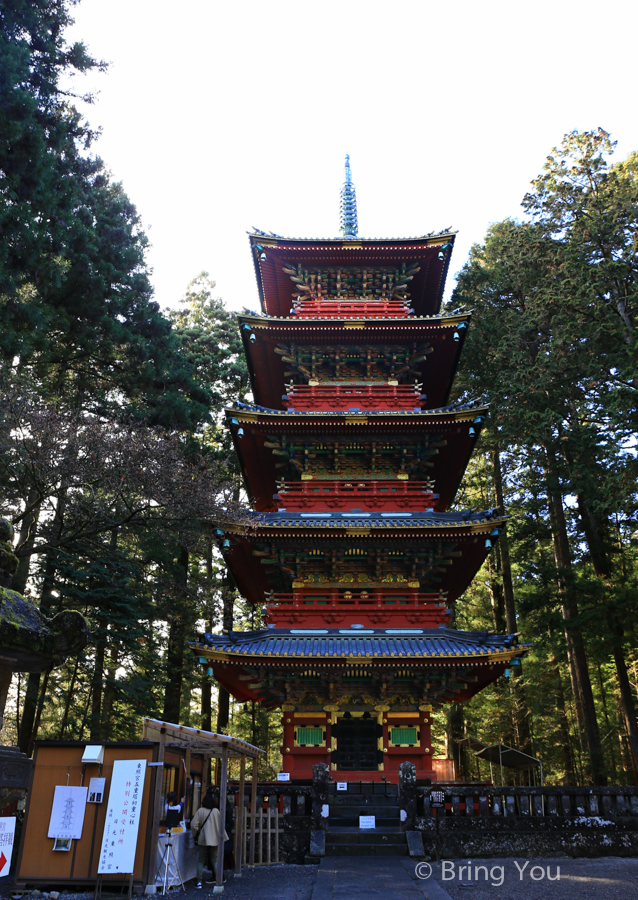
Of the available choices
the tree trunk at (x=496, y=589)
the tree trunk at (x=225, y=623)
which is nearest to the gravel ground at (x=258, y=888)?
the tree trunk at (x=225, y=623)

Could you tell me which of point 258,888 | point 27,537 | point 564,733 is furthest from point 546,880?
point 564,733

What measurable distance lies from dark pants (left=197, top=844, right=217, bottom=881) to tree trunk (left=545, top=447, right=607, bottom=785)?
13532 millimetres

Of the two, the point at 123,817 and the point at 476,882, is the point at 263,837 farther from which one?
the point at 123,817

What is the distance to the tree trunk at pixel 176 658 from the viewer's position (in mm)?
22094

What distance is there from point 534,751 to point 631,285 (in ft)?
60.5

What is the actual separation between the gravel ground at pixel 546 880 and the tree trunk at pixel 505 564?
35.0 ft

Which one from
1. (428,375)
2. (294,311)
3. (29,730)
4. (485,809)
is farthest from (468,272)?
(29,730)

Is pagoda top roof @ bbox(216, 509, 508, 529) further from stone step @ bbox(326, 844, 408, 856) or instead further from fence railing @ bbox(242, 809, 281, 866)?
stone step @ bbox(326, 844, 408, 856)

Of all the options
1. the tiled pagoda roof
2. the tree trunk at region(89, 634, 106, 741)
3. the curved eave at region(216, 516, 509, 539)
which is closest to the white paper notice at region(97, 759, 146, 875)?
the tiled pagoda roof

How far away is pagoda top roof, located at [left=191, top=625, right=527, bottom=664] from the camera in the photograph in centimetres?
1475

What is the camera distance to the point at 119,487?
13742 mm

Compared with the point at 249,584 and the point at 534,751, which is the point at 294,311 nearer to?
the point at 249,584

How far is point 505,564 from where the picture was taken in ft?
80.8

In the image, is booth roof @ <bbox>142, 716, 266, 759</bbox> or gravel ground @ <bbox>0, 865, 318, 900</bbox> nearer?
gravel ground @ <bbox>0, 865, 318, 900</bbox>
